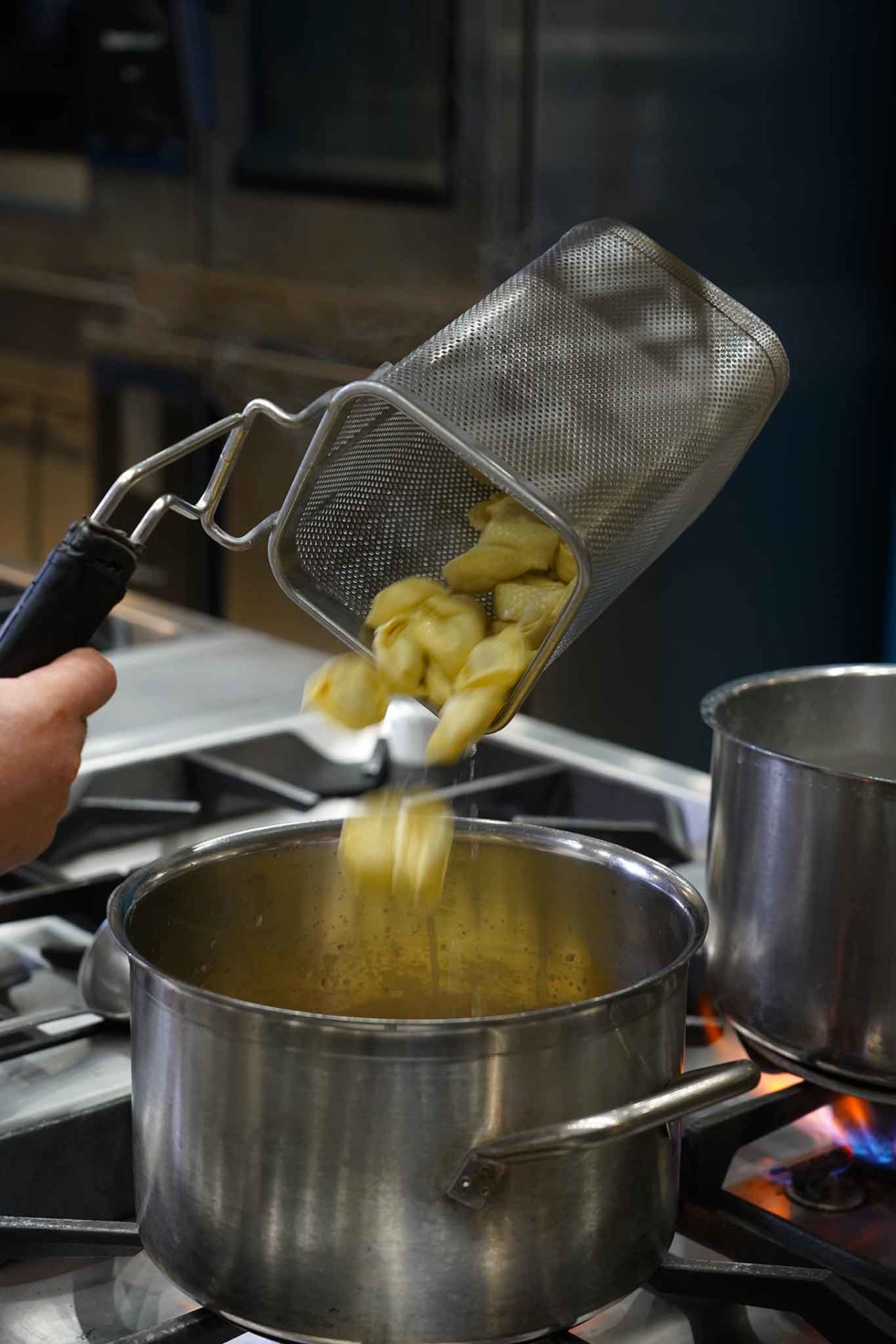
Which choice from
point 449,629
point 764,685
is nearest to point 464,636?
point 449,629

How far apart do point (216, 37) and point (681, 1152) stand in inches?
89.2

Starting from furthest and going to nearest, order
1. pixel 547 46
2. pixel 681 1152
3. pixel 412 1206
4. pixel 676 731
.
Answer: pixel 676 731, pixel 547 46, pixel 681 1152, pixel 412 1206

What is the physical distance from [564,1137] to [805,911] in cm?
24

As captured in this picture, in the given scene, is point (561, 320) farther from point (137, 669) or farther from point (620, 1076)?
point (137, 669)

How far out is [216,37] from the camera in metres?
2.58

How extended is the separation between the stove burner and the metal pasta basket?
0.24m

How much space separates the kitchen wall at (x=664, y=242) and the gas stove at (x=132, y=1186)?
1.26m

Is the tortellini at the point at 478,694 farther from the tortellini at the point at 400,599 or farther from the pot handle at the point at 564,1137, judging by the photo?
the pot handle at the point at 564,1137

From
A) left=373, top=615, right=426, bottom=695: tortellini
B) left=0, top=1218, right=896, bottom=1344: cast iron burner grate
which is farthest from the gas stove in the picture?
left=373, top=615, right=426, bottom=695: tortellini

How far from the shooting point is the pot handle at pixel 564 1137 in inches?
20.6

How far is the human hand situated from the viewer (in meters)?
0.74

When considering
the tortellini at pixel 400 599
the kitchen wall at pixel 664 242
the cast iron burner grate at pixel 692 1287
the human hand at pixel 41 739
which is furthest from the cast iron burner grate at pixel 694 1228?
the kitchen wall at pixel 664 242

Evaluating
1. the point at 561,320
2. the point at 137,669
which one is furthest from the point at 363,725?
the point at 137,669

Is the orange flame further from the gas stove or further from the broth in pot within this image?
the broth in pot
